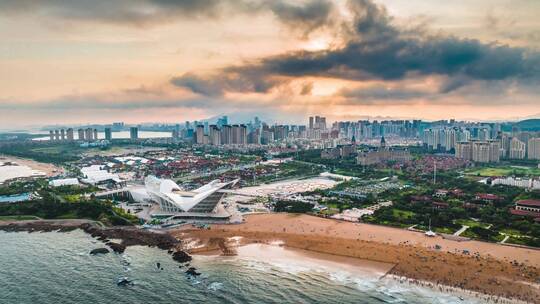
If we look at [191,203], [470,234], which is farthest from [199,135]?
[470,234]

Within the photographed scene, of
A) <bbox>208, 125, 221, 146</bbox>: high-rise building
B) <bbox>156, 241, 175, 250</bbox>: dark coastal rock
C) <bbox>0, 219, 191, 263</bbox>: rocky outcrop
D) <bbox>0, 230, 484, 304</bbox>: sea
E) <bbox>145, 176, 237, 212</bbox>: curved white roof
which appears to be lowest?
<bbox>0, 230, 484, 304</bbox>: sea

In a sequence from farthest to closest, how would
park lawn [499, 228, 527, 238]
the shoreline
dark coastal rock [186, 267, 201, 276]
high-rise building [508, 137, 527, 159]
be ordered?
high-rise building [508, 137, 527, 159] → park lawn [499, 228, 527, 238] → dark coastal rock [186, 267, 201, 276] → the shoreline

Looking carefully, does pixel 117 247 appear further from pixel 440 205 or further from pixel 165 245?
pixel 440 205

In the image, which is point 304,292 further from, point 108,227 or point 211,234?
point 108,227

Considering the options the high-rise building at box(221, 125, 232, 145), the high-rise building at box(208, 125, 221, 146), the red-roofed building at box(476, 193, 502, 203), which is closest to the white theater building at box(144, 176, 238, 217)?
the red-roofed building at box(476, 193, 502, 203)

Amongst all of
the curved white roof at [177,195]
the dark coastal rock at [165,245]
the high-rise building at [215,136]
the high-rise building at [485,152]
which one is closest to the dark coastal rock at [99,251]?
the dark coastal rock at [165,245]

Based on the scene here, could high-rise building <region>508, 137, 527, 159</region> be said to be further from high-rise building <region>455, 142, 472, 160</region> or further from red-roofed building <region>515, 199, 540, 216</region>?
red-roofed building <region>515, 199, 540, 216</region>
